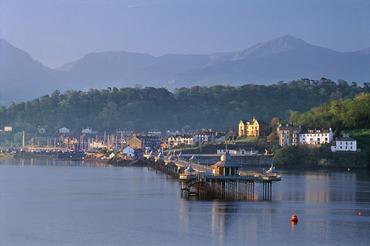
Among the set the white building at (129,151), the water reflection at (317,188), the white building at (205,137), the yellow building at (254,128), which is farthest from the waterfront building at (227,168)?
the white building at (205,137)

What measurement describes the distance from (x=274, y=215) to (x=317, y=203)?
11.5m

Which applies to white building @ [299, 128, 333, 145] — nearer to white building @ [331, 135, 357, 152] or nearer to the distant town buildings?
the distant town buildings

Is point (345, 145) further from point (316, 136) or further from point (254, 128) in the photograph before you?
point (254, 128)

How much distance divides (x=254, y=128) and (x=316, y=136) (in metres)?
23.4

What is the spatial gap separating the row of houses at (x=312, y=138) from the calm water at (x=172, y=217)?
47.5 metres

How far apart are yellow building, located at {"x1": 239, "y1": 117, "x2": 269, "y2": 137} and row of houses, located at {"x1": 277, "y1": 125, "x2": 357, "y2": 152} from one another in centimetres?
1041

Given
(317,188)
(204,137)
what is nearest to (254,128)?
(204,137)

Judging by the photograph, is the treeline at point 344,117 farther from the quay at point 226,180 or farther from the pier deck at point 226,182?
the pier deck at point 226,182

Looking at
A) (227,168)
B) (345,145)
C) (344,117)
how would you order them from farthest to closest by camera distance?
(344,117), (345,145), (227,168)

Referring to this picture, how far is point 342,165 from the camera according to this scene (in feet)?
438

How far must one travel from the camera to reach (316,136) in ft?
479

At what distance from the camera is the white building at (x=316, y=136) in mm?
142875

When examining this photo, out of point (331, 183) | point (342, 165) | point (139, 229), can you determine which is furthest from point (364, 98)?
point (139, 229)

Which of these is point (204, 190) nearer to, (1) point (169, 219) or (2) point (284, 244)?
(1) point (169, 219)
